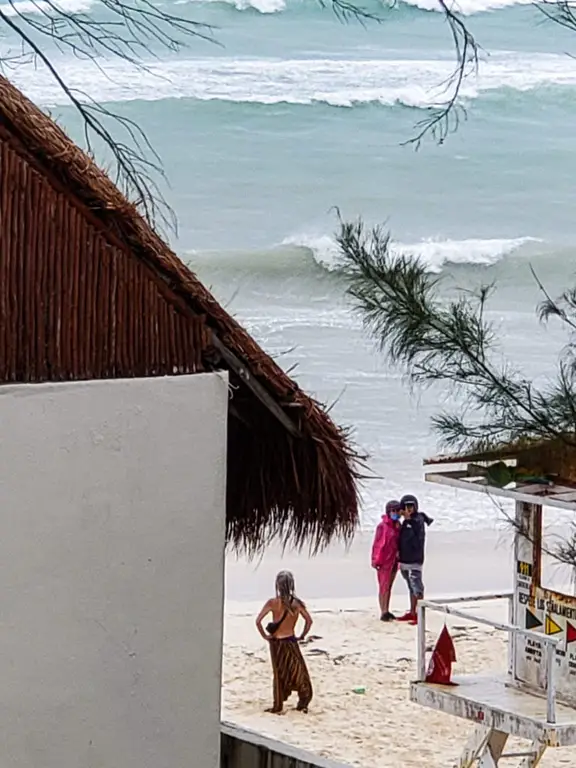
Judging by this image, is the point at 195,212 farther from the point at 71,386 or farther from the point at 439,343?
the point at 71,386

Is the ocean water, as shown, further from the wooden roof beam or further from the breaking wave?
the wooden roof beam

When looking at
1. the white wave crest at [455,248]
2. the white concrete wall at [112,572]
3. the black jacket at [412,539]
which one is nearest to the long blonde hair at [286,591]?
the black jacket at [412,539]

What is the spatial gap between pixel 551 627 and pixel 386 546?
14.9 feet

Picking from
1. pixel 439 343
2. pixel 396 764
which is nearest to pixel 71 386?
pixel 439 343

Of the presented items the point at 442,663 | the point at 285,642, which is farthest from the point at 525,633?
the point at 285,642

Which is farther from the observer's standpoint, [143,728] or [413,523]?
[413,523]

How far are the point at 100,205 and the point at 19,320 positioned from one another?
255 millimetres

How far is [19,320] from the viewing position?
2.46 meters

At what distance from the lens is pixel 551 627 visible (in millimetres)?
5637

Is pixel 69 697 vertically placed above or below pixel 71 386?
below

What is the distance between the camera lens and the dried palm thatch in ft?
8.04

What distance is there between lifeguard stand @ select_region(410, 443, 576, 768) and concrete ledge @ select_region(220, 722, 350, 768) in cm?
204

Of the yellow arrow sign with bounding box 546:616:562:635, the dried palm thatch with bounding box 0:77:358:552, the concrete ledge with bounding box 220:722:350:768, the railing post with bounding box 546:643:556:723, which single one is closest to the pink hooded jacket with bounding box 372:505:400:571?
the yellow arrow sign with bounding box 546:616:562:635

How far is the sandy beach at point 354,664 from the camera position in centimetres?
814
